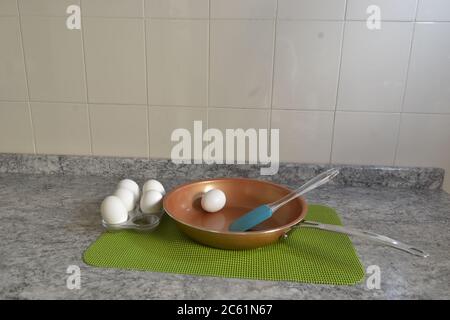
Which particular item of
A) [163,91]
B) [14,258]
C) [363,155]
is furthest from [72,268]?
[363,155]

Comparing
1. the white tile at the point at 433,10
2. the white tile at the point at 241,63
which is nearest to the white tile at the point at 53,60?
the white tile at the point at 241,63

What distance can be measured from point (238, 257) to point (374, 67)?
0.65m

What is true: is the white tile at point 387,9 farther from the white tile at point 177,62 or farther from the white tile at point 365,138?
the white tile at point 177,62

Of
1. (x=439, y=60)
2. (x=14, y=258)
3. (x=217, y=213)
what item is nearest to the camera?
(x=14, y=258)

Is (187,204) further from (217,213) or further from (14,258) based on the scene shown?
(14,258)

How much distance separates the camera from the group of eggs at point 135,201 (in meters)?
0.72

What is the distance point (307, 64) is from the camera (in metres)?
0.96

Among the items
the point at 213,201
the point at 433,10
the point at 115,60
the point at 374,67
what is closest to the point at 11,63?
the point at 115,60

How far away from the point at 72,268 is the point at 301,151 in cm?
68

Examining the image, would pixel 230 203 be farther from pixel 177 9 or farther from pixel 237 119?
pixel 177 9

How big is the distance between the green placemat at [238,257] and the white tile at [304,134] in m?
0.34

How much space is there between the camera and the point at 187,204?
0.81 metres

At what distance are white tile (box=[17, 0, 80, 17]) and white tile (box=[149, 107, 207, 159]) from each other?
356mm

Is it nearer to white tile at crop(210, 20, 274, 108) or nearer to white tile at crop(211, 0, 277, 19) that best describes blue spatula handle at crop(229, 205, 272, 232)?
white tile at crop(210, 20, 274, 108)
